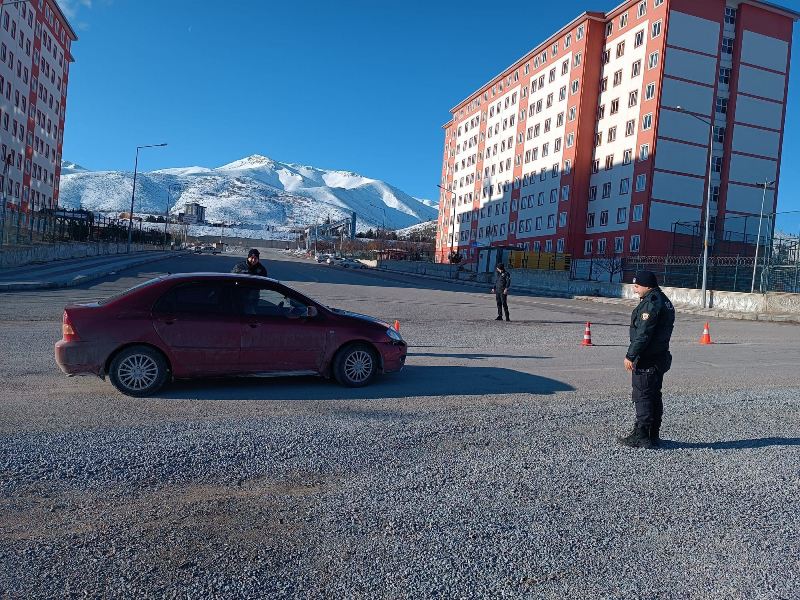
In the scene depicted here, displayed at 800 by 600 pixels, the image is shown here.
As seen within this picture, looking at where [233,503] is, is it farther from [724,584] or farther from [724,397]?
[724,397]

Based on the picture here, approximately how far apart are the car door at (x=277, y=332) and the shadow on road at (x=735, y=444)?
13.9 ft

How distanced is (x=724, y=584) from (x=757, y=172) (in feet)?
207

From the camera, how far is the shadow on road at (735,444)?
20.1 feet

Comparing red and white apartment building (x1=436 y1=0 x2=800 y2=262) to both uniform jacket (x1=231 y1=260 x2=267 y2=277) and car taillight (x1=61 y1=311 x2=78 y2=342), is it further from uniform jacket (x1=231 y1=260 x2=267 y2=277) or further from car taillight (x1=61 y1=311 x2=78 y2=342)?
car taillight (x1=61 y1=311 x2=78 y2=342)

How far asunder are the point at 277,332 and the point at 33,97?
78295 millimetres

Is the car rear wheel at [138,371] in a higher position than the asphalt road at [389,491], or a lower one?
higher

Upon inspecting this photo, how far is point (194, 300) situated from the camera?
303 inches

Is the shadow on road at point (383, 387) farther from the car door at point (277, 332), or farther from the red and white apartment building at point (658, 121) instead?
the red and white apartment building at point (658, 121)

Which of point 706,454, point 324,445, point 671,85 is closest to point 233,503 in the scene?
point 324,445

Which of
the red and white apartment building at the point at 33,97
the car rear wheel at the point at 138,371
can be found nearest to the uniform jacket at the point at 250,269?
the car rear wheel at the point at 138,371

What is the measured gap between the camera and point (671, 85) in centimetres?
5391

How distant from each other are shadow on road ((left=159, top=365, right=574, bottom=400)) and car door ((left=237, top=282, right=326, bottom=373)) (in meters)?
0.33

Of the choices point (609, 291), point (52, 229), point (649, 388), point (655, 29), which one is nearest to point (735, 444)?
point (649, 388)

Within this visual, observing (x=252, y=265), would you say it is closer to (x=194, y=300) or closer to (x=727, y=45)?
(x=194, y=300)
